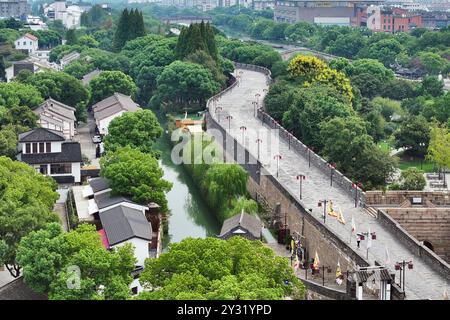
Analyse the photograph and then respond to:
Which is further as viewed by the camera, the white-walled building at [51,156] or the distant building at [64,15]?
the distant building at [64,15]

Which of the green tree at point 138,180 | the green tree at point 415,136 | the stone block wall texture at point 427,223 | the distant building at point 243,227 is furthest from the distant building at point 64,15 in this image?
the stone block wall texture at point 427,223

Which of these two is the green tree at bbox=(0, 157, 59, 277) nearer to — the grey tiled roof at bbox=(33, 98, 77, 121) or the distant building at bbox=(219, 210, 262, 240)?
the distant building at bbox=(219, 210, 262, 240)

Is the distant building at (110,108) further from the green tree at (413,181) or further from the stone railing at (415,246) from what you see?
the stone railing at (415,246)

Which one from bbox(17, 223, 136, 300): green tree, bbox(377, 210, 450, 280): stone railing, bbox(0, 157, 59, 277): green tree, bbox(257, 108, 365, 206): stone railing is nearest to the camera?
bbox(17, 223, 136, 300): green tree

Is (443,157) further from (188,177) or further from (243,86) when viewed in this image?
(243,86)

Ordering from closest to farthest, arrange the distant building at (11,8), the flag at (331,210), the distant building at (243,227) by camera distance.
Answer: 1. the distant building at (243,227)
2. the flag at (331,210)
3. the distant building at (11,8)

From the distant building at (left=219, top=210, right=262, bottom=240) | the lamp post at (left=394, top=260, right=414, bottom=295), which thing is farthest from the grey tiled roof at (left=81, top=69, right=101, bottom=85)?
the lamp post at (left=394, top=260, right=414, bottom=295)
